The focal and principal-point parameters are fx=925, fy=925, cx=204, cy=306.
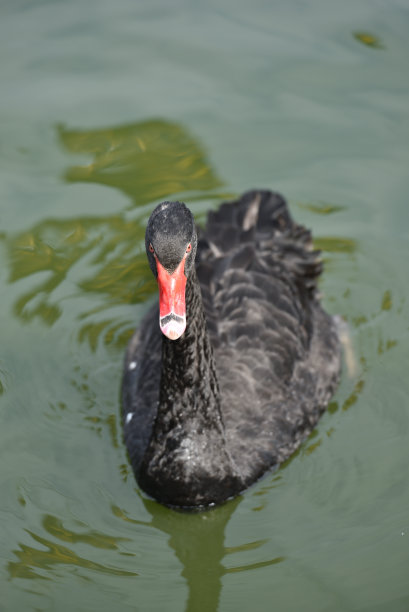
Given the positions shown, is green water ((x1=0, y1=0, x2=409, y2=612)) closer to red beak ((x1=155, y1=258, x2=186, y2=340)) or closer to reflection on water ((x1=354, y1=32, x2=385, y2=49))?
reflection on water ((x1=354, y1=32, x2=385, y2=49))

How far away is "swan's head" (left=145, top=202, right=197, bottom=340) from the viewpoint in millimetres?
4855

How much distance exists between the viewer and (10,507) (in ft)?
19.4

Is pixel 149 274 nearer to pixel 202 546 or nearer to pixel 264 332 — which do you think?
pixel 264 332

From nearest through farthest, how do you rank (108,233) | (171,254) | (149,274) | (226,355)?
(171,254)
(226,355)
(149,274)
(108,233)

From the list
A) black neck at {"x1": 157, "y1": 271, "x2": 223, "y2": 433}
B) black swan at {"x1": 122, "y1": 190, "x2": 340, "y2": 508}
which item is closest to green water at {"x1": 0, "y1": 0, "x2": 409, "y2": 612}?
black swan at {"x1": 122, "y1": 190, "x2": 340, "y2": 508}

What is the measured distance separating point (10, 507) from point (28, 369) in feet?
4.39

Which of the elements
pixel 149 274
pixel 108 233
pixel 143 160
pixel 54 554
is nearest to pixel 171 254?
pixel 54 554

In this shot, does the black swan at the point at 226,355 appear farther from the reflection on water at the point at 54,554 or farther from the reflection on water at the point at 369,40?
the reflection on water at the point at 369,40

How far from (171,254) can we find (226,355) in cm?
166

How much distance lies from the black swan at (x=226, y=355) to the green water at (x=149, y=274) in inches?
9.5

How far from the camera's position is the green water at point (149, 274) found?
554 centimetres

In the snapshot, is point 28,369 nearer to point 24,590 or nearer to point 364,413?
point 24,590

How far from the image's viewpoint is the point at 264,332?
6422 mm

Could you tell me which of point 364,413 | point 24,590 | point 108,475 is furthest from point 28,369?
point 364,413
